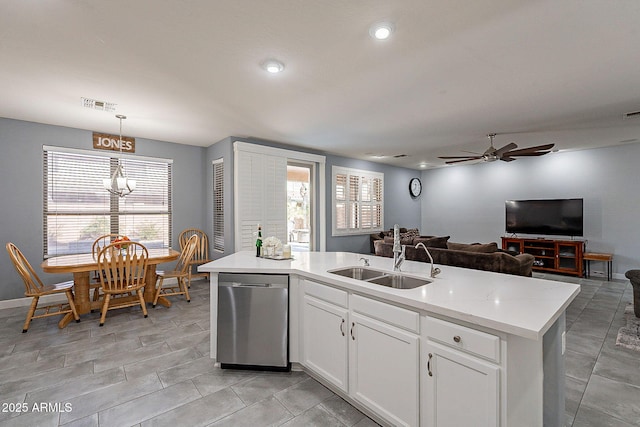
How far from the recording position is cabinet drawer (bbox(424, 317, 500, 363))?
1.33 metres

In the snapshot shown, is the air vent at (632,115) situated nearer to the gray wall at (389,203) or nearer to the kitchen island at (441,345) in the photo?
the kitchen island at (441,345)

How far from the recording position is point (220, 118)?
3.97 metres

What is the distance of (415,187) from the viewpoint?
8.70 meters

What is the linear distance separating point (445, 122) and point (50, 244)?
5.89m

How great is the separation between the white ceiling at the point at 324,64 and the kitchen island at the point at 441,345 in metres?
1.70

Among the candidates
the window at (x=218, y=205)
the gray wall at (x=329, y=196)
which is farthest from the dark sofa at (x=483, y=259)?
the window at (x=218, y=205)

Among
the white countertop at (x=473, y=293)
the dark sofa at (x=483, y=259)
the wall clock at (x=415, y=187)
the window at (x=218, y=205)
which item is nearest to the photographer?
the white countertop at (x=473, y=293)

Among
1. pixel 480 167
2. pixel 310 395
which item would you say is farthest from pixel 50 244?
pixel 480 167

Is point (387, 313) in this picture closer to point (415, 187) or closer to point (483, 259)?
point (483, 259)

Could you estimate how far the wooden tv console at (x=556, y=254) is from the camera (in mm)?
5777

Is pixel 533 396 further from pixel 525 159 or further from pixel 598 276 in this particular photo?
pixel 525 159

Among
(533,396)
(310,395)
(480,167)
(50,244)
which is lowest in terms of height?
(310,395)

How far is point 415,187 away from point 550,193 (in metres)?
3.14

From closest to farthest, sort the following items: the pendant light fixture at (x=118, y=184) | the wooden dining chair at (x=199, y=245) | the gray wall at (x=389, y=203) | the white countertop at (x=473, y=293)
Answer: the white countertop at (x=473, y=293) → the pendant light fixture at (x=118, y=184) → the wooden dining chair at (x=199, y=245) → the gray wall at (x=389, y=203)
